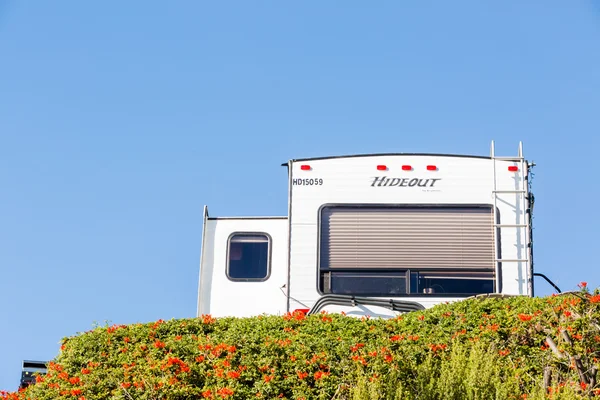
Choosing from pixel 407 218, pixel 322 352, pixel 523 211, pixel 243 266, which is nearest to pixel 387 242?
pixel 407 218

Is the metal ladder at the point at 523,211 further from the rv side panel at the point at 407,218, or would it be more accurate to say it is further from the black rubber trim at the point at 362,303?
the black rubber trim at the point at 362,303

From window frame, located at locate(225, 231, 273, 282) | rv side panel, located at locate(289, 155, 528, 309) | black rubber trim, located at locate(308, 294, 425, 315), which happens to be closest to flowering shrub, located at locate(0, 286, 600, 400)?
black rubber trim, located at locate(308, 294, 425, 315)

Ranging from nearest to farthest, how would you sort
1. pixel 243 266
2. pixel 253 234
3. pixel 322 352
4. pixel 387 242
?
pixel 322 352
pixel 387 242
pixel 243 266
pixel 253 234

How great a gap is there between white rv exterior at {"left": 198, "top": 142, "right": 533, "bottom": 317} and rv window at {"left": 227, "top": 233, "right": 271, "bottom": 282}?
0.02 m

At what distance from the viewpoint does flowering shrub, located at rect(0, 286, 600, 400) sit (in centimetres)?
1072

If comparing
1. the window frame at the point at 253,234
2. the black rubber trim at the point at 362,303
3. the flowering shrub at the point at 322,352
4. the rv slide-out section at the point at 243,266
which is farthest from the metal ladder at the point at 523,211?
the window frame at the point at 253,234

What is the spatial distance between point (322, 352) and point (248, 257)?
476 centimetres

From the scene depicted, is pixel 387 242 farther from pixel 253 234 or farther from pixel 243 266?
pixel 243 266

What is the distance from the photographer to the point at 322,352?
37.3 feet

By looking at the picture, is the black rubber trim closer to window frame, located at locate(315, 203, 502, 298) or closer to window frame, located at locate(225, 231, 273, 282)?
window frame, located at locate(315, 203, 502, 298)

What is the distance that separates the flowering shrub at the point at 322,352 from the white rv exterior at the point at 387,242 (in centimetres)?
213

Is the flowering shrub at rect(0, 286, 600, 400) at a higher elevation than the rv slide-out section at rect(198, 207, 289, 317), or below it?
below

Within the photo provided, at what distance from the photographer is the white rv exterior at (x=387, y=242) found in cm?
1468

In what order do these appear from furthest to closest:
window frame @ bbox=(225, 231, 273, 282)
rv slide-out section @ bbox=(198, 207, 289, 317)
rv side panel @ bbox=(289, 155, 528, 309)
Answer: window frame @ bbox=(225, 231, 273, 282), rv slide-out section @ bbox=(198, 207, 289, 317), rv side panel @ bbox=(289, 155, 528, 309)
